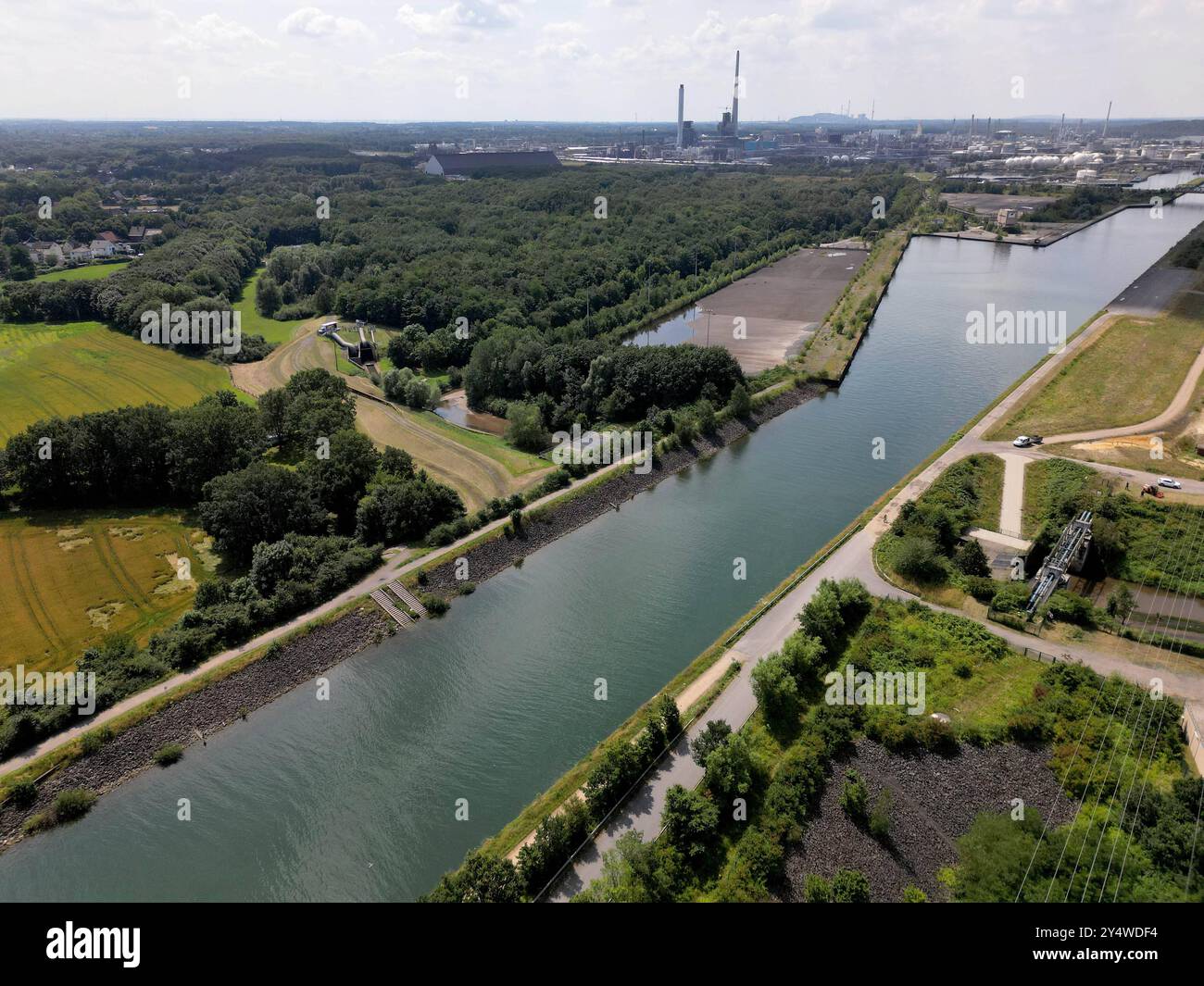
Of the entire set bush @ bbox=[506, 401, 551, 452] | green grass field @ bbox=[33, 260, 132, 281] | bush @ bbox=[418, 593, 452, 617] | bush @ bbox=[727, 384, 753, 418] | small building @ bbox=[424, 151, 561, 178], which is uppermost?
small building @ bbox=[424, 151, 561, 178]

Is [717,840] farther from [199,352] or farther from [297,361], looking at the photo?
[199,352]

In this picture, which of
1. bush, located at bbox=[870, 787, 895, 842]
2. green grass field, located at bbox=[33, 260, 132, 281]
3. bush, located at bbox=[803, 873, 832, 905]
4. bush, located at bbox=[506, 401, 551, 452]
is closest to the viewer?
bush, located at bbox=[803, 873, 832, 905]

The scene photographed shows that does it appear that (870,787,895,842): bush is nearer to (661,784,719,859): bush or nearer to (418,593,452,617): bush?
(661,784,719,859): bush

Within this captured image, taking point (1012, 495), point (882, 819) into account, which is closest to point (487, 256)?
point (1012, 495)

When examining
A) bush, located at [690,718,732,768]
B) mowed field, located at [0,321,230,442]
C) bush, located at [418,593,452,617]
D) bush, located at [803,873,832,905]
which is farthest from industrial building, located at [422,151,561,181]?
bush, located at [803,873,832,905]

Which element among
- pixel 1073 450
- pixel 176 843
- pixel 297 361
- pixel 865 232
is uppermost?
pixel 865 232

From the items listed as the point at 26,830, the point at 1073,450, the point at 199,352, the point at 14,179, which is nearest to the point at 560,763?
the point at 26,830
